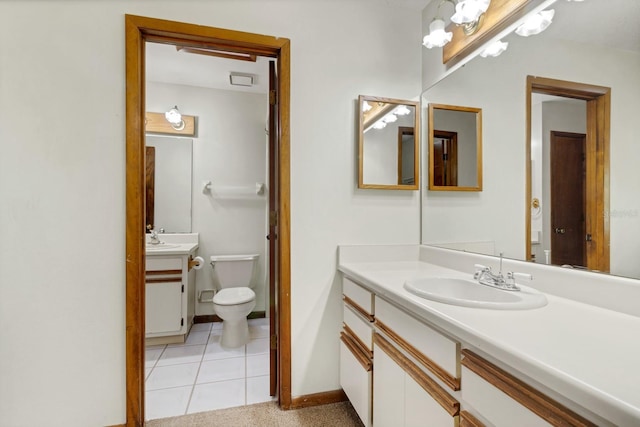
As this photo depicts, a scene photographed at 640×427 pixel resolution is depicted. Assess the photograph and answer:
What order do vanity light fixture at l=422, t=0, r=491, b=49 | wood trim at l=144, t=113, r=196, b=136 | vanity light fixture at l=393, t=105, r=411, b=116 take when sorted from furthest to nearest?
wood trim at l=144, t=113, r=196, b=136 < vanity light fixture at l=393, t=105, r=411, b=116 < vanity light fixture at l=422, t=0, r=491, b=49

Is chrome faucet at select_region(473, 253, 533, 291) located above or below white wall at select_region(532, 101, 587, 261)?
below

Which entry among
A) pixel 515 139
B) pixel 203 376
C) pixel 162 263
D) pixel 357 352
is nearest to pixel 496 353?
pixel 357 352

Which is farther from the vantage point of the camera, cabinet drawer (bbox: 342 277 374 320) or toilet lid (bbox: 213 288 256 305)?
toilet lid (bbox: 213 288 256 305)

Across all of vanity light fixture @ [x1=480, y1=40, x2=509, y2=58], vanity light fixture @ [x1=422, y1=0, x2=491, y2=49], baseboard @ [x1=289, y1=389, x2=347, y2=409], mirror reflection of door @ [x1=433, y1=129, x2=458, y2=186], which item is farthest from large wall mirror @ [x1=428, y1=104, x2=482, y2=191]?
baseboard @ [x1=289, y1=389, x2=347, y2=409]

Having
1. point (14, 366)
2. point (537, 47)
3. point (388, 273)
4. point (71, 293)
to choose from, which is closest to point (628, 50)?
point (537, 47)

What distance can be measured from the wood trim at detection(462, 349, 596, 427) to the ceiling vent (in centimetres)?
280

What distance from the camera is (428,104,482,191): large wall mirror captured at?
1519mm

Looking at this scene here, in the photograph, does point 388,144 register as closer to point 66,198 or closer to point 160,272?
point 66,198

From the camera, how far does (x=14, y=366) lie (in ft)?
4.38

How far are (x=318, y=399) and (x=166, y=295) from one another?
153cm

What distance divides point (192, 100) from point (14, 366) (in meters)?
2.49

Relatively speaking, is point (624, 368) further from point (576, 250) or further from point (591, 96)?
point (591, 96)

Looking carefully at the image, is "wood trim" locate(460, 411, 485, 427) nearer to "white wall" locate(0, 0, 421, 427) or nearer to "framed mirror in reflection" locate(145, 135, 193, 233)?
"white wall" locate(0, 0, 421, 427)

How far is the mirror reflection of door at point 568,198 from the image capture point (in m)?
1.01
